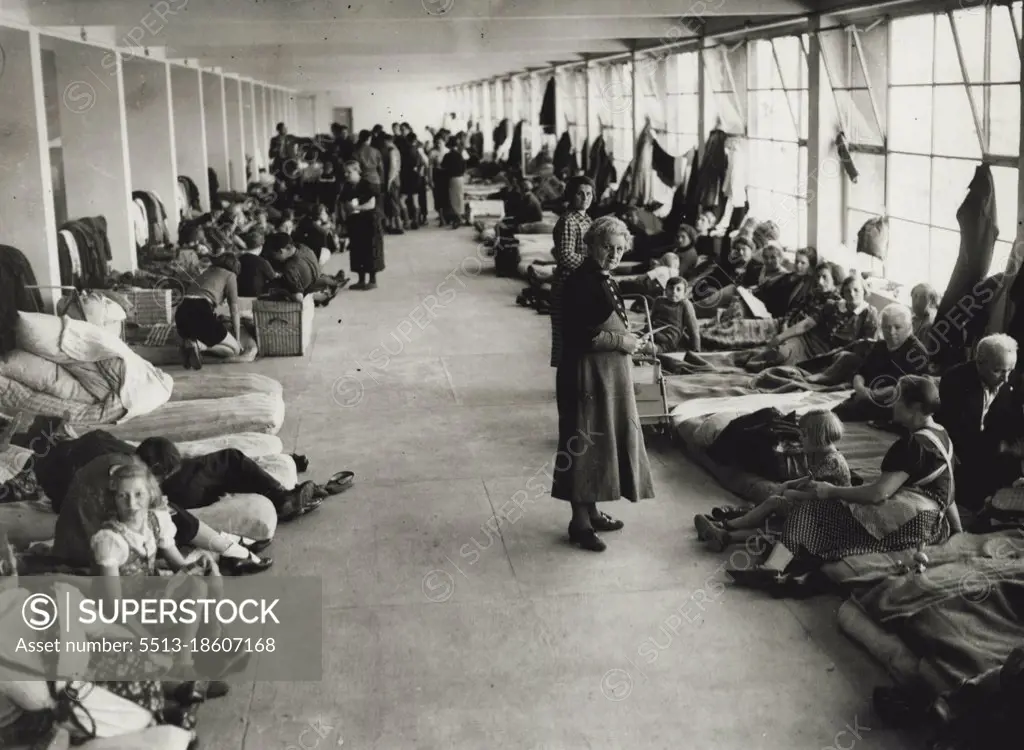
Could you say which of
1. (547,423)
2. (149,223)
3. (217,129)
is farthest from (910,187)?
(217,129)

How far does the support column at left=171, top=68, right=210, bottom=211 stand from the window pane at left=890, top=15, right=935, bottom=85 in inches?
486

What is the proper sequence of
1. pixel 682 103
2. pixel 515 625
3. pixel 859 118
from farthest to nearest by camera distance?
1. pixel 682 103
2. pixel 859 118
3. pixel 515 625

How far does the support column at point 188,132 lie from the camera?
754 inches

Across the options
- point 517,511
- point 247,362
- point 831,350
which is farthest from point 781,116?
point 517,511

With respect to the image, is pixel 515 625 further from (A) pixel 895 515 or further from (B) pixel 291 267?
(B) pixel 291 267

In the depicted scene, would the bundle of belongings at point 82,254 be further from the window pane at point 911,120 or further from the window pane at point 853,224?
the window pane at point 911,120

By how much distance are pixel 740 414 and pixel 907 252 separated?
137 inches

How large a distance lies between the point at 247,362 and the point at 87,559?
5.74m

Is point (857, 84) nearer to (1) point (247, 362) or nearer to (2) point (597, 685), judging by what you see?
(1) point (247, 362)

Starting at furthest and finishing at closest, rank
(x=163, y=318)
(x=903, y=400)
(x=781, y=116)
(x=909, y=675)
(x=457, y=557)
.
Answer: (x=781, y=116)
(x=163, y=318)
(x=457, y=557)
(x=903, y=400)
(x=909, y=675)

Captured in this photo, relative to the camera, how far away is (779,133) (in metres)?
12.6

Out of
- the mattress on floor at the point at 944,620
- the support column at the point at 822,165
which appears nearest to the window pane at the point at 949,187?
the support column at the point at 822,165

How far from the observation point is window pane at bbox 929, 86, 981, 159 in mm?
8742

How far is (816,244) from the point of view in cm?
1120
